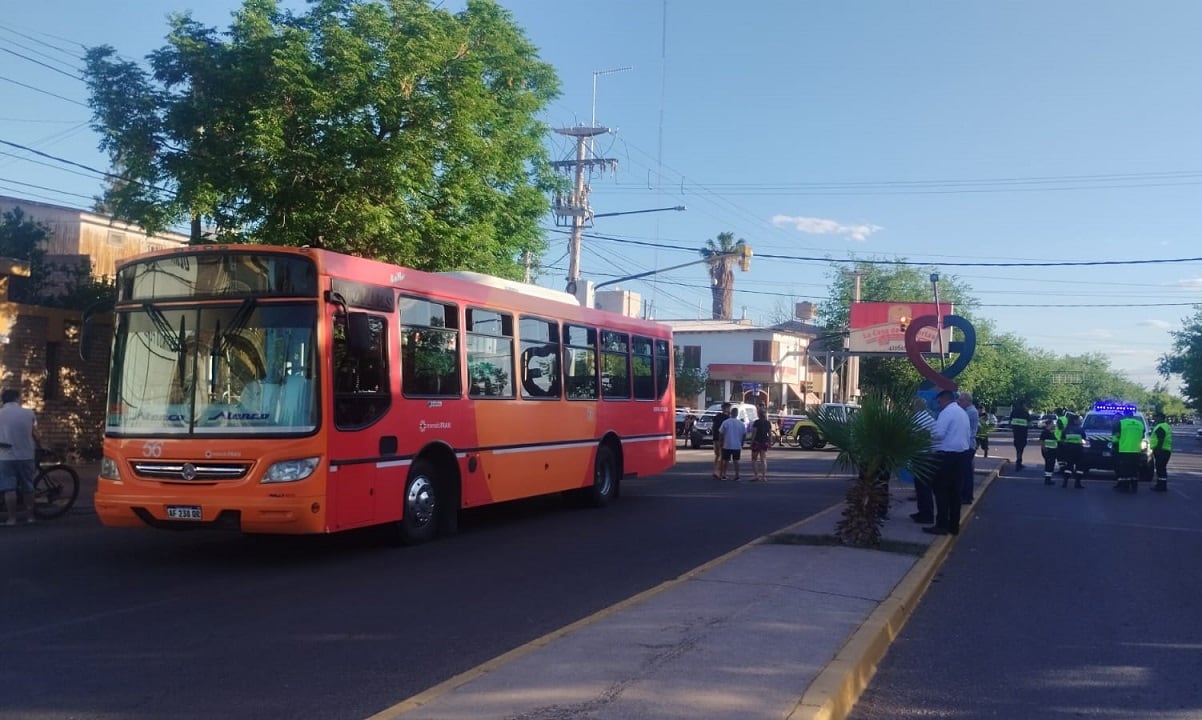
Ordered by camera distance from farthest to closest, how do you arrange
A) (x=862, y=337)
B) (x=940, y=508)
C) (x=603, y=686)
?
(x=862, y=337) → (x=940, y=508) → (x=603, y=686)

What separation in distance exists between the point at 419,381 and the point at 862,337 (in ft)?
153

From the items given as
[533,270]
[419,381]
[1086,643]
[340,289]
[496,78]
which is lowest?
[1086,643]

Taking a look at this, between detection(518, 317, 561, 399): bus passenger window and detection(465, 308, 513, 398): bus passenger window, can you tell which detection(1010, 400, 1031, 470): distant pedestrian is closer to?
detection(518, 317, 561, 399): bus passenger window

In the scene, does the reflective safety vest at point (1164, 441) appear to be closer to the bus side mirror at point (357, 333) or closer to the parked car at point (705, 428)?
the parked car at point (705, 428)

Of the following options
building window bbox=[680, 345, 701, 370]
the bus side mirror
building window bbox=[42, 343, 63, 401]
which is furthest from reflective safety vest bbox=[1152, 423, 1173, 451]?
building window bbox=[680, 345, 701, 370]

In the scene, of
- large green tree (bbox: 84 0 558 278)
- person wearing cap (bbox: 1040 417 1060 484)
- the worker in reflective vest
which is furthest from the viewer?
person wearing cap (bbox: 1040 417 1060 484)

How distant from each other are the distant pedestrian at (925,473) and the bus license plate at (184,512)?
7.49 m

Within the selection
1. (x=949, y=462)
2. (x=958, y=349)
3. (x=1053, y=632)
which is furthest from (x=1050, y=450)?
(x=1053, y=632)

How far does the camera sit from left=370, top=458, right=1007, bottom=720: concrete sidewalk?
546 centimetres

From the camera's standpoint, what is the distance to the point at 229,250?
10.5m

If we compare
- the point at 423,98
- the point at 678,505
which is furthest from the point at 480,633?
the point at 423,98

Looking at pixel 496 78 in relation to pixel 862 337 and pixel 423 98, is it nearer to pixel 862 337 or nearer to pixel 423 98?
pixel 423 98

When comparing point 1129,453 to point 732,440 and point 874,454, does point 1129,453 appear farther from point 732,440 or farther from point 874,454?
point 874,454

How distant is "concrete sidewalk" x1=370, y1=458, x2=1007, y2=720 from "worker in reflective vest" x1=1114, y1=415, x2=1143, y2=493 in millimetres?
14989
